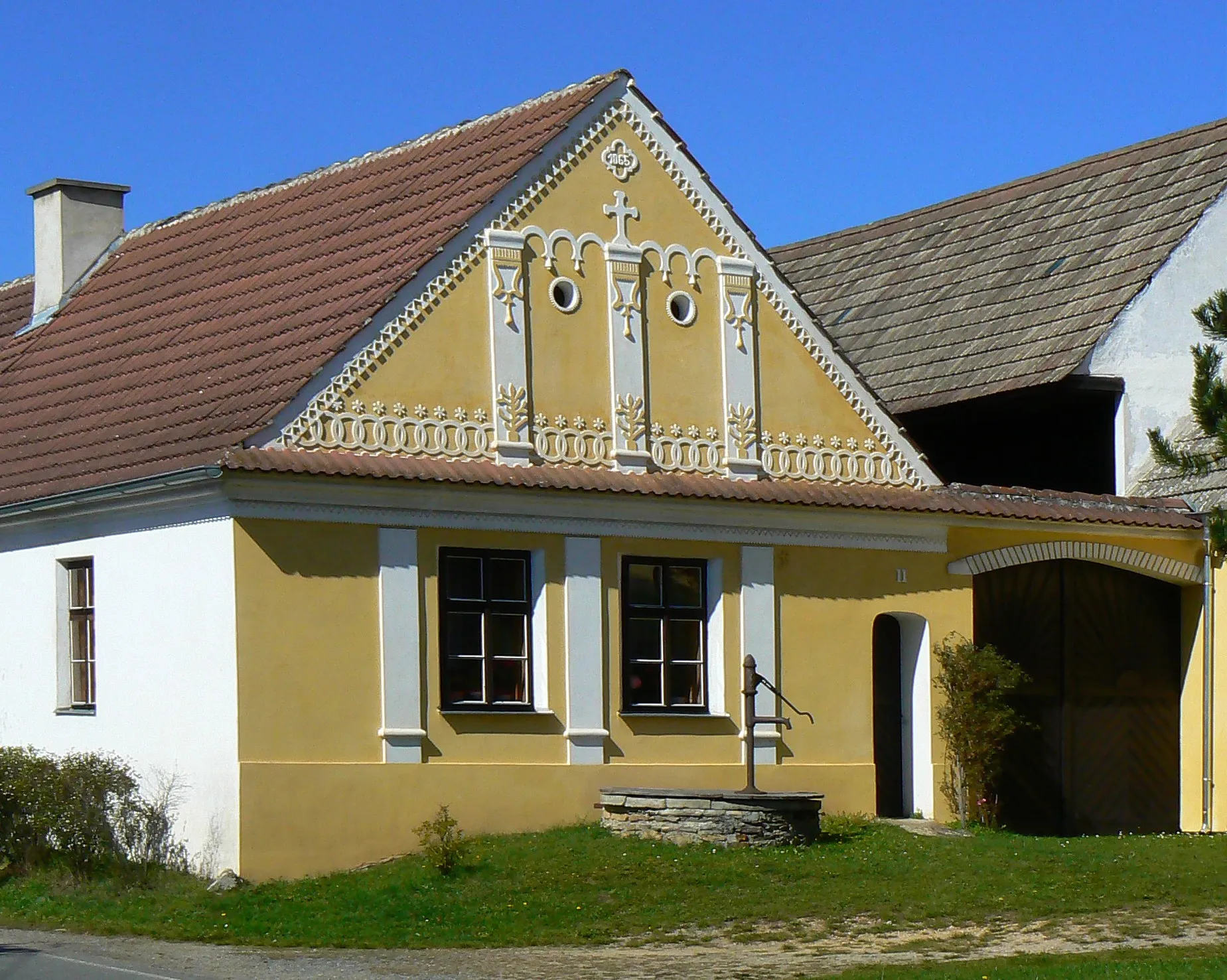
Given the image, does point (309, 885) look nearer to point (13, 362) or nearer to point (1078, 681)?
point (13, 362)

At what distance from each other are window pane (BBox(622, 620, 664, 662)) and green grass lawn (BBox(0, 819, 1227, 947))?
2208 mm

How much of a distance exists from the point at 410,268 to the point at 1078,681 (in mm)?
9854

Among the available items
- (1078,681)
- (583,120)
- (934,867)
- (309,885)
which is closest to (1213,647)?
(1078,681)

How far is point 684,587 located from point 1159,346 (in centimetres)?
868

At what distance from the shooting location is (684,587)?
22.0 metres

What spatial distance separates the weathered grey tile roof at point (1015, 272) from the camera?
28.1 metres

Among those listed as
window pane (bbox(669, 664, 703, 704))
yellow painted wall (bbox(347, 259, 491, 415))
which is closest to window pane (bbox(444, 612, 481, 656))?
yellow painted wall (bbox(347, 259, 491, 415))

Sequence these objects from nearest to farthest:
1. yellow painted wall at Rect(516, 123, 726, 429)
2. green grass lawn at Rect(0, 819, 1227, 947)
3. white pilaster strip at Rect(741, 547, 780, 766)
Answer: green grass lawn at Rect(0, 819, 1227, 947), yellow painted wall at Rect(516, 123, 726, 429), white pilaster strip at Rect(741, 547, 780, 766)

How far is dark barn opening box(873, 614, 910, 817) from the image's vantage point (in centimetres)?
2392

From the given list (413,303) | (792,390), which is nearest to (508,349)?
(413,303)

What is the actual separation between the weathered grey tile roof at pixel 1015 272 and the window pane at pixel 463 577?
9.38m

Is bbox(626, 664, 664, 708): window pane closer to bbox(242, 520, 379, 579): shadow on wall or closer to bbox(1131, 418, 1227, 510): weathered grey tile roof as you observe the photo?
bbox(242, 520, 379, 579): shadow on wall

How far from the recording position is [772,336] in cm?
2295

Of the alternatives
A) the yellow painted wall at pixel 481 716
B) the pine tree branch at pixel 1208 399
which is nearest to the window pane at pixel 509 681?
the yellow painted wall at pixel 481 716
